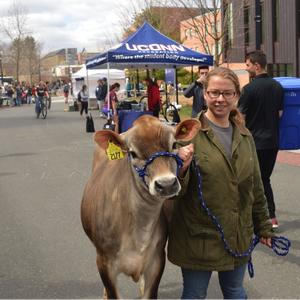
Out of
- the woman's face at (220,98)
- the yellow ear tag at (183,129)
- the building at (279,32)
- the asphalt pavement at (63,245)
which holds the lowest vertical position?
the asphalt pavement at (63,245)

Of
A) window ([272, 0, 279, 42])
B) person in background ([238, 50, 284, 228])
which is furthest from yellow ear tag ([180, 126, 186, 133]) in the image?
window ([272, 0, 279, 42])

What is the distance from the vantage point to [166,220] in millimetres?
3053

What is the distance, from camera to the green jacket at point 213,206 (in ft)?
8.29

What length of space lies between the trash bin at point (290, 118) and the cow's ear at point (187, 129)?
2877mm

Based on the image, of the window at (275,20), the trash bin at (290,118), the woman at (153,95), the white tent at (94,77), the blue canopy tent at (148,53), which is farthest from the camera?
the white tent at (94,77)

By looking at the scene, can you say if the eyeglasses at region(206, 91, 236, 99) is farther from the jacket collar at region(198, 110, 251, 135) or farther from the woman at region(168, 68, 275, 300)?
the jacket collar at region(198, 110, 251, 135)

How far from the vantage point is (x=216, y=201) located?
2541 millimetres

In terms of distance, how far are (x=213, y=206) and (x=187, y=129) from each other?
499 mm

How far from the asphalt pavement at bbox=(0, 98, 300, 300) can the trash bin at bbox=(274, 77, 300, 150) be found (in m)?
1.19

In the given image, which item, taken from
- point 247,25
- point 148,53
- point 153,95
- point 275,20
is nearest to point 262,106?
point 148,53

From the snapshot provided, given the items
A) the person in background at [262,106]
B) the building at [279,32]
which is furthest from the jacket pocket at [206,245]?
the building at [279,32]

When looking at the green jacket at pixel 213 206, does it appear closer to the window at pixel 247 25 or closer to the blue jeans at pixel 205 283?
the blue jeans at pixel 205 283

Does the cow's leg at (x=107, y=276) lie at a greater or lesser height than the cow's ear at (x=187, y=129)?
lesser

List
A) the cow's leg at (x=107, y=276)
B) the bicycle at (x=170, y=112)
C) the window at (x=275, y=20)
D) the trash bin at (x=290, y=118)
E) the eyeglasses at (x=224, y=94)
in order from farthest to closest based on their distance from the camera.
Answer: the window at (x=275, y=20), the bicycle at (x=170, y=112), the trash bin at (x=290, y=118), the cow's leg at (x=107, y=276), the eyeglasses at (x=224, y=94)
